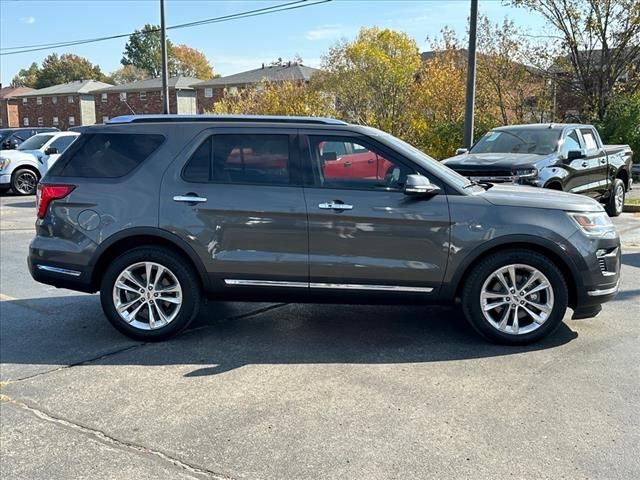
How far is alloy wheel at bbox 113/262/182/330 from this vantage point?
511 centimetres

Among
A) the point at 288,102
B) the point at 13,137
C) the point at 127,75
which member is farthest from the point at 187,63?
the point at 13,137

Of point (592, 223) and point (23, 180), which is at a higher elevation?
point (23, 180)

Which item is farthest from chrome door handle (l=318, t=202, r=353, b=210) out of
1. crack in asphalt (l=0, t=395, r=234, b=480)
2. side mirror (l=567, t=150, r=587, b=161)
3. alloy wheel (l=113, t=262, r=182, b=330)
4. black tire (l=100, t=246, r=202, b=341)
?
side mirror (l=567, t=150, r=587, b=161)

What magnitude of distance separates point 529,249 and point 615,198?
8869mm

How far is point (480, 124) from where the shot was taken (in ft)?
69.6

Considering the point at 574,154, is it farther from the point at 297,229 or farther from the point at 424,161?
the point at 297,229

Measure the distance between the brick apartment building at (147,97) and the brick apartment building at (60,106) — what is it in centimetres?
202

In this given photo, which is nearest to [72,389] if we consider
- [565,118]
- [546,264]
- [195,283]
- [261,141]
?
[195,283]

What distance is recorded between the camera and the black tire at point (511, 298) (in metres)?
4.86

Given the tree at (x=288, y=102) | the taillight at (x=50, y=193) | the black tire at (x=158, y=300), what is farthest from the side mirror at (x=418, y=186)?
the tree at (x=288, y=102)

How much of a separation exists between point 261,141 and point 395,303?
1.71m

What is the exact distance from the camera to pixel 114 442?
3477 mm

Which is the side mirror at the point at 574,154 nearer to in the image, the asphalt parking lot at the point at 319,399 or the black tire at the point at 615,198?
the black tire at the point at 615,198

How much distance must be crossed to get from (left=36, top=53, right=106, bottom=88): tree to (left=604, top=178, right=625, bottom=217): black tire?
103340 mm
